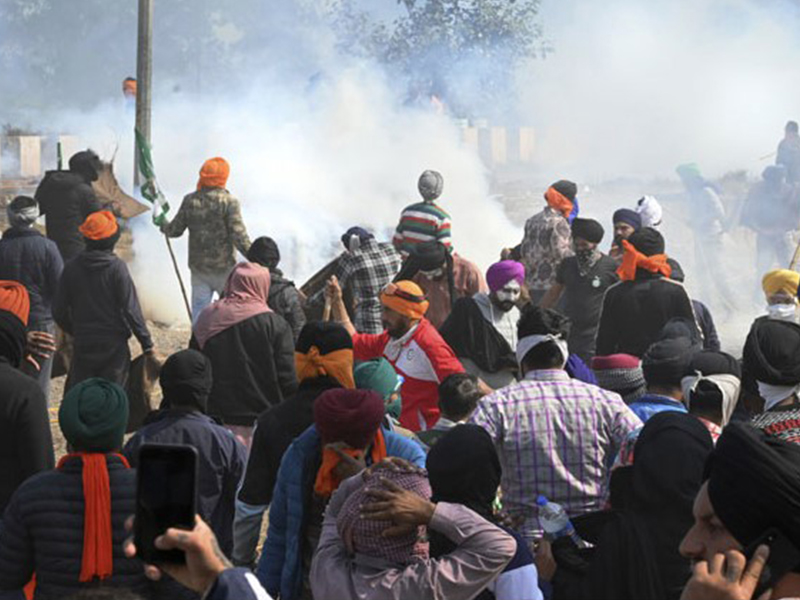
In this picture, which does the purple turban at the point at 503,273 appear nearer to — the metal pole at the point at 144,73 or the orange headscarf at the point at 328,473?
the orange headscarf at the point at 328,473

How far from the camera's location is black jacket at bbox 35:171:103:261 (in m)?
12.2

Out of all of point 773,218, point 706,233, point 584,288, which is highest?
point 584,288

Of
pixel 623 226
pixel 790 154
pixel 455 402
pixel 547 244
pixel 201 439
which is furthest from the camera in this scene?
pixel 790 154

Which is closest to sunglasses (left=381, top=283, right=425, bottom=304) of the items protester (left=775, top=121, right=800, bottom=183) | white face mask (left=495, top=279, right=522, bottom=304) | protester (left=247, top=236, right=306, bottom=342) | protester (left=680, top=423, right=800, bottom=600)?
white face mask (left=495, top=279, right=522, bottom=304)

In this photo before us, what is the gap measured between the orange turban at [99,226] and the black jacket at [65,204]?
3045 mm

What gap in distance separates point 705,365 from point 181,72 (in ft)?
187

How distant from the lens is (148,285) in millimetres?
15773

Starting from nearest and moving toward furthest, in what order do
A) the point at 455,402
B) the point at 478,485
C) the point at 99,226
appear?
1. the point at 478,485
2. the point at 455,402
3. the point at 99,226

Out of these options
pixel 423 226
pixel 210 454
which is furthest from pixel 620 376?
pixel 423 226

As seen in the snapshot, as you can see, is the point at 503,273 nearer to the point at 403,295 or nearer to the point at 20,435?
the point at 403,295

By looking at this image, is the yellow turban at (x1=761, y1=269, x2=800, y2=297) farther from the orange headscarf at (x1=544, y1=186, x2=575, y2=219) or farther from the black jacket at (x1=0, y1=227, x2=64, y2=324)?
the black jacket at (x1=0, y1=227, x2=64, y2=324)

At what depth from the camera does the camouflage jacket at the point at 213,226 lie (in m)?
11.2

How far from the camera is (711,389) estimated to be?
17.9ft

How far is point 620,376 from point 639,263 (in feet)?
4.90
